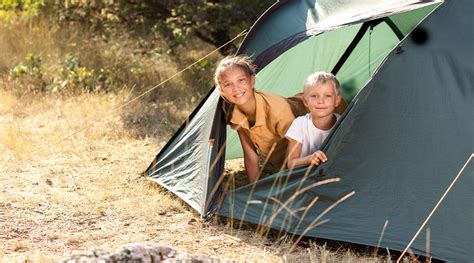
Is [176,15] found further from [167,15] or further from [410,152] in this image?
[410,152]

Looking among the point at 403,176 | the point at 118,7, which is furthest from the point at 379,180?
the point at 118,7

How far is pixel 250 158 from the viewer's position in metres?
5.32

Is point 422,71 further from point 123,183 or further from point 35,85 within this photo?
point 35,85

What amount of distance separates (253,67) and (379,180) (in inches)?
43.0

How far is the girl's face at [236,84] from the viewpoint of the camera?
5.03 meters

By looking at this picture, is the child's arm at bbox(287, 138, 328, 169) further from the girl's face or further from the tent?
the girl's face

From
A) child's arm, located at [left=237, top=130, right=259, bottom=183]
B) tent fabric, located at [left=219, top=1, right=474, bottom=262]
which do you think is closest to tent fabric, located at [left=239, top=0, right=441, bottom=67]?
tent fabric, located at [left=219, top=1, right=474, bottom=262]

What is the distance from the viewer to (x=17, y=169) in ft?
20.6

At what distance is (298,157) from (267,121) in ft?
1.28

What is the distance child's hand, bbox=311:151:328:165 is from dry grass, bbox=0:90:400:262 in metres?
0.46

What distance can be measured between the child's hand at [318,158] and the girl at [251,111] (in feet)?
2.01

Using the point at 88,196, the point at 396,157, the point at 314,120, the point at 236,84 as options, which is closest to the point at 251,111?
the point at 236,84

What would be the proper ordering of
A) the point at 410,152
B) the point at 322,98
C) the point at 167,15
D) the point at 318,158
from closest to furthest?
1. the point at 410,152
2. the point at 318,158
3. the point at 322,98
4. the point at 167,15

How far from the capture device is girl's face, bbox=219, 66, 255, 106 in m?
5.03
